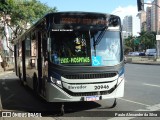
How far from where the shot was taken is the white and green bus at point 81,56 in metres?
9.91

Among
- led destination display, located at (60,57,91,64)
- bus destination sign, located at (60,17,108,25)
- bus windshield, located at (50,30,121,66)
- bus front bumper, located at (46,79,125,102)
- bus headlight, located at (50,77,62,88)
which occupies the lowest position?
bus front bumper, located at (46,79,125,102)

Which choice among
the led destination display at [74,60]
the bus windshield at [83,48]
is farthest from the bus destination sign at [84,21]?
the led destination display at [74,60]

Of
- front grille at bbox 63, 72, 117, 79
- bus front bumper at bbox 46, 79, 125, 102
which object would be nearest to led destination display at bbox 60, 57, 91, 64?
front grille at bbox 63, 72, 117, 79

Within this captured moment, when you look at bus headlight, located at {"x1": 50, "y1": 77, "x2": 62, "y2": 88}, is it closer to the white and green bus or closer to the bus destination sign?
the white and green bus

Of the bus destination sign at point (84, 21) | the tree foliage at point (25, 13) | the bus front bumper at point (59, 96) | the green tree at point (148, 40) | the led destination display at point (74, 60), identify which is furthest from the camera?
the green tree at point (148, 40)

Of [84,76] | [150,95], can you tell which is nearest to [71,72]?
[84,76]

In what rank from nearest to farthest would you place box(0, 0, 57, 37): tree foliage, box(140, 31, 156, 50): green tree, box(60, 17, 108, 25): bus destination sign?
box(60, 17, 108, 25): bus destination sign < box(0, 0, 57, 37): tree foliage < box(140, 31, 156, 50): green tree

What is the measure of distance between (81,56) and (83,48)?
262 millimetres

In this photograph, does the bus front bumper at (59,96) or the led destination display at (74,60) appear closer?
the bus front bumper at (59,96)

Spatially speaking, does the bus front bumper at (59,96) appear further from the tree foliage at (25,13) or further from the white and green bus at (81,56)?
the tree foliage at (25,13)

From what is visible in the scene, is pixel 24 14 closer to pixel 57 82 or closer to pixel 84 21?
pixel 84 21

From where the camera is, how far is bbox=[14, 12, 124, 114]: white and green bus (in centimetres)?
991

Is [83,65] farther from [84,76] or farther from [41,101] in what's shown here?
[41,101]

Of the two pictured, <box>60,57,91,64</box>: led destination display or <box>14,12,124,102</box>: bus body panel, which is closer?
<box>14,12,124,102</box>: bus body panel
